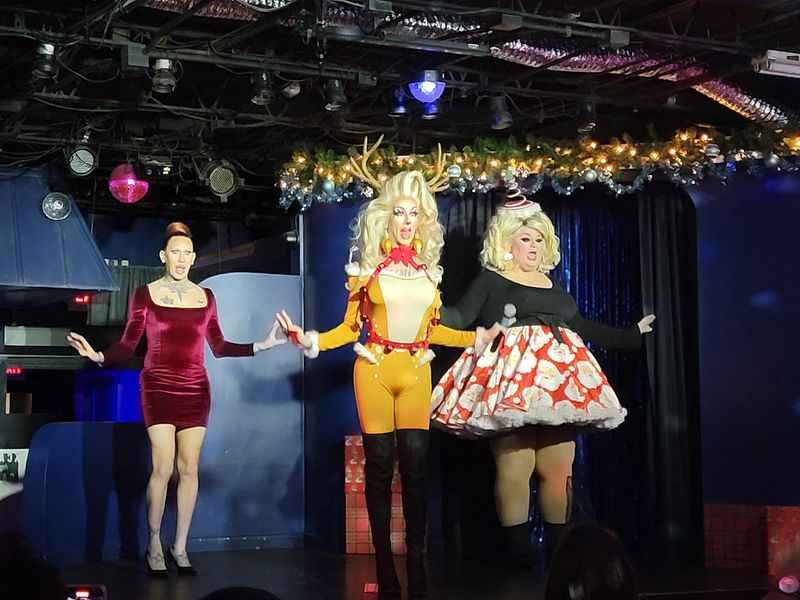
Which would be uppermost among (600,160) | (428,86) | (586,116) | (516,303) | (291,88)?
(291,88)

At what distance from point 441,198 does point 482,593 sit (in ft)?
9.09

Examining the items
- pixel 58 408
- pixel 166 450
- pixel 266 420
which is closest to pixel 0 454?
pixel 58 408

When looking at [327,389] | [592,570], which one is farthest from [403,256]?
[592,570]

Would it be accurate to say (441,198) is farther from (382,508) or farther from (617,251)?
(382,508)

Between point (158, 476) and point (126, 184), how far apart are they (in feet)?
10.6

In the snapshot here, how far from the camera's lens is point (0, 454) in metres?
10.8

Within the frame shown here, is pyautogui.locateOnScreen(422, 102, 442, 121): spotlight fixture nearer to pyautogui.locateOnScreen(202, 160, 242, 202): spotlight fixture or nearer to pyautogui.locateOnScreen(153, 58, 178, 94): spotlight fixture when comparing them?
pyautogui.locateOnScreen(153, 58, 178, 94): spotlight fixture

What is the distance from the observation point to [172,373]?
6180 millimetres

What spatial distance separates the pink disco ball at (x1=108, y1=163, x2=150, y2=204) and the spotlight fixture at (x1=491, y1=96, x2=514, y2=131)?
280 cm

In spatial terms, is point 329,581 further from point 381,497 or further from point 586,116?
point 586,116

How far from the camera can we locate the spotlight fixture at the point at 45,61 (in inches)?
255

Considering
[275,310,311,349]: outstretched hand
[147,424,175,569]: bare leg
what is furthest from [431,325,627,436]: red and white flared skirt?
Result: [147,424,175,569]: bare leg

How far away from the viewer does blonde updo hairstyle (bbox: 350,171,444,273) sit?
554cm

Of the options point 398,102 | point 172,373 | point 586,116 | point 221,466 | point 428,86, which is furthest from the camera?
point 221,466
